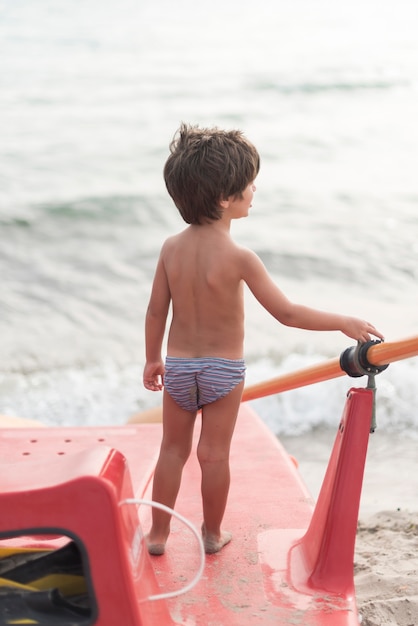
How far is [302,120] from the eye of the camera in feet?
41.3

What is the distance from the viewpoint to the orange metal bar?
183 cm

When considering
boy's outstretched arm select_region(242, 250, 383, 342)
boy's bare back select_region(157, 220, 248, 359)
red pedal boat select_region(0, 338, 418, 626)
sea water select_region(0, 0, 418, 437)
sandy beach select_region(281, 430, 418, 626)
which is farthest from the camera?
sea water select_region(0, 0, 418, 437)

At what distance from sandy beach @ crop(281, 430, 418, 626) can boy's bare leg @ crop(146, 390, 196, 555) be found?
0.68 m

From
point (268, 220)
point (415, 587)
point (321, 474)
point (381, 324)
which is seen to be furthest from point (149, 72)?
point (415, 587)

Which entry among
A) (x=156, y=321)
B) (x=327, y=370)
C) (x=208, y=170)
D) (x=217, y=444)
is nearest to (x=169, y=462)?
(x=217, y=444)

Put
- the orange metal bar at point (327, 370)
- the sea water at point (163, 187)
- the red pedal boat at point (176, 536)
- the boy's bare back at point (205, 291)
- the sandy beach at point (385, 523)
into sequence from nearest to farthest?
the red pedal boat at point (176, 536), the orange metal bar at point (327, 370), the boy's bare back at point (205, 291), the sandy beach at point (385, 523), the sea water at point (163, 187)

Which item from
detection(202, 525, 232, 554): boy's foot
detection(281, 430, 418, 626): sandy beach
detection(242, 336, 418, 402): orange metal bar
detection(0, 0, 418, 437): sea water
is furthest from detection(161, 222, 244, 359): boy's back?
detection(0, 0, 418, 437): sea water

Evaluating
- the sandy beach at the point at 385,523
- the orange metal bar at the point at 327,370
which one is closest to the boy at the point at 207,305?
the orange metal bar at the point at 327,370

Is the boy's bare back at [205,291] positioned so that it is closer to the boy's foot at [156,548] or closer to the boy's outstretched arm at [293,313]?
the boy's outstretched arm at [293,313]

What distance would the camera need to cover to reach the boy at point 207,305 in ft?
6.64

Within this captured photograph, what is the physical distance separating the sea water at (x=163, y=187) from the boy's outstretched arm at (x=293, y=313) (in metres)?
2.93

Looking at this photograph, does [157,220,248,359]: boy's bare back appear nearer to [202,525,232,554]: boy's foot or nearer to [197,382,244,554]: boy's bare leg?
[197,382,244,554]: boy's bare leg

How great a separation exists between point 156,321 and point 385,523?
159cm

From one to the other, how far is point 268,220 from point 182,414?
697 cm
